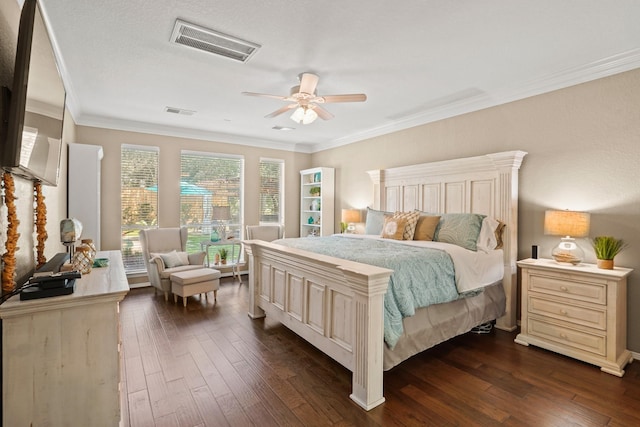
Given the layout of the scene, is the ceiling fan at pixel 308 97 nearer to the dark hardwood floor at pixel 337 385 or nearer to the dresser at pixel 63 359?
the dresser at pixel 63 359

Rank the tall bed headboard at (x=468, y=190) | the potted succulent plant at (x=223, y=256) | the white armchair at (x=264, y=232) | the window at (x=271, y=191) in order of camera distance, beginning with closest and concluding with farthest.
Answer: the tall bed headboard at (x=468, y=190) → the white armchair at (x=264, y=232) → the potted succulent plant at (x=223, y=256) → the window at (x=271, y=191)

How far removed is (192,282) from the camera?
4.14 meters

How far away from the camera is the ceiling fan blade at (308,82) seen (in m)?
2.87

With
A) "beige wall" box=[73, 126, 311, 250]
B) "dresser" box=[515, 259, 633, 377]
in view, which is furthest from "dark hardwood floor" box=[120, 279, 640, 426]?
"beige wall" box=[73, 126, 311, 250]

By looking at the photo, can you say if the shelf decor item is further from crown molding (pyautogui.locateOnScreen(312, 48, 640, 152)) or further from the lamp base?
crown molding (pyautogui.locateOnScreen(312, 48, 640, 152))

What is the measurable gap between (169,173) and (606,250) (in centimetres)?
576

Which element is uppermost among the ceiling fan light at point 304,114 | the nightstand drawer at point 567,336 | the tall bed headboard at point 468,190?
the ceiling fan light at point 304,114

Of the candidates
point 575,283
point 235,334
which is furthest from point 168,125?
point 575,283

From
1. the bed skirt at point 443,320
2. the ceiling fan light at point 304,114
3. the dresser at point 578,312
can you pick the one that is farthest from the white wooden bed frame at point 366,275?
the ceiling fan light at point 304,114

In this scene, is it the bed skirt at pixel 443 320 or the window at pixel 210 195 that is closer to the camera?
the bed skirt at pixel 443 320

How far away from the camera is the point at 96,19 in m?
2.26

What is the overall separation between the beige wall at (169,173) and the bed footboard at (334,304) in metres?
2.61

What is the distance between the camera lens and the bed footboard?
6.67 feet

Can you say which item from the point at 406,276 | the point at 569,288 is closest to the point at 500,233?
the point at 569,288
